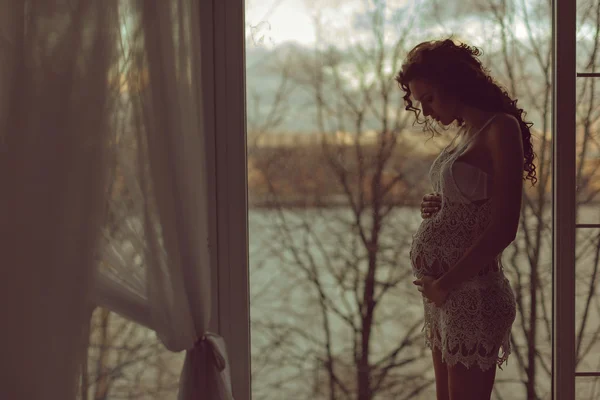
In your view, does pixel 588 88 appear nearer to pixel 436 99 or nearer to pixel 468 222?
pixel 436 99

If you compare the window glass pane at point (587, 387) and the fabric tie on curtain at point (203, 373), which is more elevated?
the fabric tie on curtain at point (203, 373)

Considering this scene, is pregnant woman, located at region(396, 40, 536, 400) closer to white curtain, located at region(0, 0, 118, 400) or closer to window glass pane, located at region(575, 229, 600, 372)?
window glass pane, located at region(575, 229, 600, 372)

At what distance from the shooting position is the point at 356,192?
2209 mm

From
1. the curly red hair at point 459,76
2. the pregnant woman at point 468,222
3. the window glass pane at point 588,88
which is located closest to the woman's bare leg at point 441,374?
the pregnant woman at point 468,222

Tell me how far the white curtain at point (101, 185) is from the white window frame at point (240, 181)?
0.38m

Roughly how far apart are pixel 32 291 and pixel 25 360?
0.15 m

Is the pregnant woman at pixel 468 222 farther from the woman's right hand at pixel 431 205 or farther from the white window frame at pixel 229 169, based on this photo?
the white window frame at pixel 229 169

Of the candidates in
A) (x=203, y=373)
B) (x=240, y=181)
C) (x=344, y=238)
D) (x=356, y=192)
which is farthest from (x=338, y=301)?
(x=203, y=373)

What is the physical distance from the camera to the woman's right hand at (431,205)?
5.86 feet

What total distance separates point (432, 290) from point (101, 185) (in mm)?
846

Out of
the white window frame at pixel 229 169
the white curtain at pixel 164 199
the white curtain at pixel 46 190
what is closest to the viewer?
the white curtain at pixel 46 190

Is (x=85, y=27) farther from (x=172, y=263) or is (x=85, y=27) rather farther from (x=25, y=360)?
(x=25, y=360)

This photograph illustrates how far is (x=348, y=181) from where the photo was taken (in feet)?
7.23

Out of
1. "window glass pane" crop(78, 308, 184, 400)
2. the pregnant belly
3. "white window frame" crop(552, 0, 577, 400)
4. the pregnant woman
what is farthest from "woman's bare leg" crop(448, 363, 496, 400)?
"window glass pane" crop(78, 308, 184, 400)
